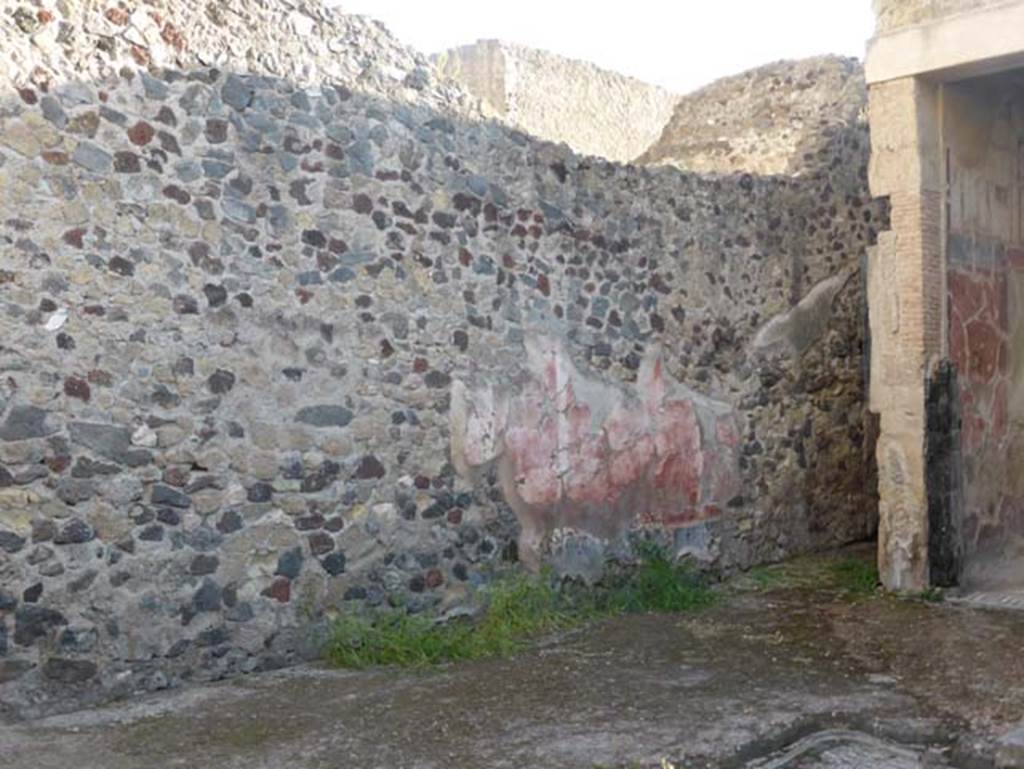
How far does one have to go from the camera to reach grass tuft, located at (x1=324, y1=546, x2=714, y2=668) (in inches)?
204

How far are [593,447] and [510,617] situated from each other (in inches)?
42.0

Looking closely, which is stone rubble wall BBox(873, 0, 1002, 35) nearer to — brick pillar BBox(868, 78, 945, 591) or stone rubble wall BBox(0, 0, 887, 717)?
brick pillar BBox(868, 78, 945, 591)

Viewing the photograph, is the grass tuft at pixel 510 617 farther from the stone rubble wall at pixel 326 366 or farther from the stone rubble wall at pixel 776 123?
the stone rubble wall at pixel 776 123

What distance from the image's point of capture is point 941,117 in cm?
661

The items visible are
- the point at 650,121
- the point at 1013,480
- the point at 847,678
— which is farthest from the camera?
the point at 650,121

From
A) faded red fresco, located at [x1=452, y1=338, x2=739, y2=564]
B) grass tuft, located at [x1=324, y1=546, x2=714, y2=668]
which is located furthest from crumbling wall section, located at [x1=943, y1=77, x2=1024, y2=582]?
grass tuft, located at [x1=324, y1=546, x2=714, y2=668]

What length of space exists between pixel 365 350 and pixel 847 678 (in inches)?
95.8

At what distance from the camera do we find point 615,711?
14.4 ft

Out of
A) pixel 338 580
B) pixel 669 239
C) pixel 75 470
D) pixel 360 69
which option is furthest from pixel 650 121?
pixel 75 470

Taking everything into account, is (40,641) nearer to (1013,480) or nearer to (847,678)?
(847,678)

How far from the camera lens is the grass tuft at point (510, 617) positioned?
518 centimetres

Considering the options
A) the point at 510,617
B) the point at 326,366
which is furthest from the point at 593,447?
the point at 326,366

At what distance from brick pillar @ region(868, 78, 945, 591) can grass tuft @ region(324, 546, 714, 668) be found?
111 cm

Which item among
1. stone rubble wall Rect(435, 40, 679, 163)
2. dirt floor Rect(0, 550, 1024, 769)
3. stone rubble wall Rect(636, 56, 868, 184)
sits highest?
stone rubble wall Rect(435, 40, 679, 163)
